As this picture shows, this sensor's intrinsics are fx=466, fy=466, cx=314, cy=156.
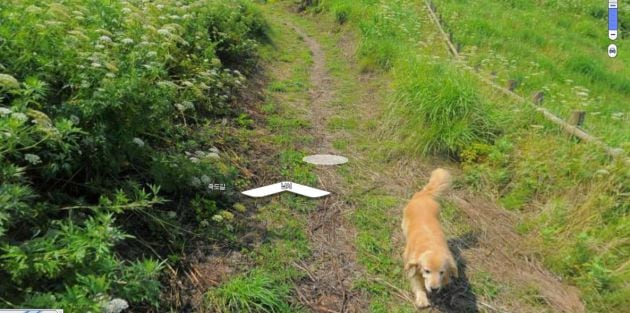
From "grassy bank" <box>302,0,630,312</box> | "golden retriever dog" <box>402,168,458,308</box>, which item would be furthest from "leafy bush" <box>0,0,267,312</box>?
"grassy bank" <box>302,0,630,312</box>

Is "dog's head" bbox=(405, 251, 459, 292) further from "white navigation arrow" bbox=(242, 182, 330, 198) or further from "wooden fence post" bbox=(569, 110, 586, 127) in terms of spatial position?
"wooden fence post" bbox=(569, 110, 586, 127)

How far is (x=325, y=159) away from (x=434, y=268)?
271 cm

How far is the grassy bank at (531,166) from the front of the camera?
3.63 metres

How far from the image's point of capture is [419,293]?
330 cm

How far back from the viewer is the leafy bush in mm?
2121

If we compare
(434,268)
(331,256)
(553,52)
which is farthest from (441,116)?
(553,52)

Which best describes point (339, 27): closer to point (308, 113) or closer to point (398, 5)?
point (398, 5)

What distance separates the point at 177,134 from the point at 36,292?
261 cm

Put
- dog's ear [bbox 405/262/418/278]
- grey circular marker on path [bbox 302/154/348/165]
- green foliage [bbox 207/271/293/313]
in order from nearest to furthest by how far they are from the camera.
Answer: green foliage [bbox 207/271/293/313] → dog's ear [bbox 405/262/418/278] → grey circular marker on path [bbox 302/154/348/165]

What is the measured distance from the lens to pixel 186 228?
11.7ft

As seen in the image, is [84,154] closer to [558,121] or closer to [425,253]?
[425,253]

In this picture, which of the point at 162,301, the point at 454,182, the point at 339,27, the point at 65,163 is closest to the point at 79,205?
the point at 65,163

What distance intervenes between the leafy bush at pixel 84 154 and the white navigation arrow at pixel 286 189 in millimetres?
299

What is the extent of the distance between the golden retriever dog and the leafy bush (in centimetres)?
166
